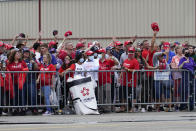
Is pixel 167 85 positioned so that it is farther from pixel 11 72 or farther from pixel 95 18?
pixel 95 18

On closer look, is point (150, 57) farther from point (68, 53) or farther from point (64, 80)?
point (64, 80)

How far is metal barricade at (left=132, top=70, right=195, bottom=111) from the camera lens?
1783 centimetres

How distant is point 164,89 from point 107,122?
3790mm

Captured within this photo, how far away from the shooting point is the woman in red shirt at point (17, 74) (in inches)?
674

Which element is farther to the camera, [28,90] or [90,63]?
[90,63]

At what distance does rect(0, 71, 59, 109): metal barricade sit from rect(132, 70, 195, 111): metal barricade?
2.32 meters

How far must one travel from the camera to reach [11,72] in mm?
17031

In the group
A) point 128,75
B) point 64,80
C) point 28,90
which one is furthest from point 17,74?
point 128,75

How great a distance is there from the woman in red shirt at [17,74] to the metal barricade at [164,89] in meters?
Result: 3.07

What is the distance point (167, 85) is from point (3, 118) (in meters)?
4.79

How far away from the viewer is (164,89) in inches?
709

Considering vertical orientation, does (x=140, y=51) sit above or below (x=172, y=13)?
below

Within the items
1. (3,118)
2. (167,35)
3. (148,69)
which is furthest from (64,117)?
(167,35)

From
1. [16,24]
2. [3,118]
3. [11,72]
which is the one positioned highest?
[16,24]
